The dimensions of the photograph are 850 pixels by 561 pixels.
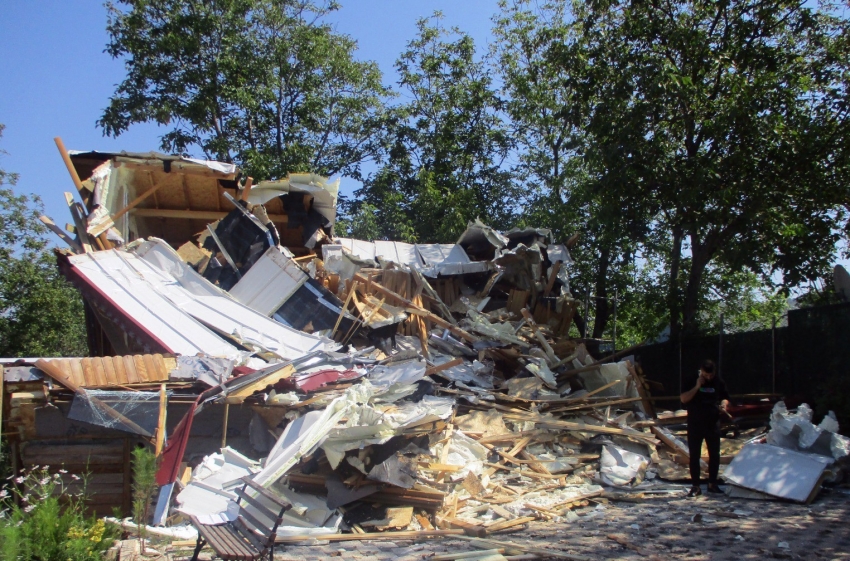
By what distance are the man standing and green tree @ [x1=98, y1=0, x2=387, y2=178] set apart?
15936 millimetres

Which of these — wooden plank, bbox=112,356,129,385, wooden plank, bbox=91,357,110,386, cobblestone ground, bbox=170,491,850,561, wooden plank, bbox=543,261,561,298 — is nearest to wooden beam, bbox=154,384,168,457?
wooden plank, bbox=112,356,129,385

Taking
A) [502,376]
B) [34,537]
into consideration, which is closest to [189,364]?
[34,537]

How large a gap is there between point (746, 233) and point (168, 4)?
1879cm

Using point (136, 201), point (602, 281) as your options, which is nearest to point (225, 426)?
point (136, 201)

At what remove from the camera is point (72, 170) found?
1122cm

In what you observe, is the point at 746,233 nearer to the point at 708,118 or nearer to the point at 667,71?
the point at 708,118

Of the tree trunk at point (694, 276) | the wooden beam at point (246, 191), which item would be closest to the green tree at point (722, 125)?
the tree trunk at point (694, 276)

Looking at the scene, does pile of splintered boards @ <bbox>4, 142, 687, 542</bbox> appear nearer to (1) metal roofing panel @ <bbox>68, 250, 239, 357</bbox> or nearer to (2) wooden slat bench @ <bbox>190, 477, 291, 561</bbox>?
(1) metal roofing panel @ <bbox>68, 250, 239, 357</bbox>

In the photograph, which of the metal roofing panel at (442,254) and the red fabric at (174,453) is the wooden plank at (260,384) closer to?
the red fabric at (174,453)

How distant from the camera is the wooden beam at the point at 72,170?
1106cm

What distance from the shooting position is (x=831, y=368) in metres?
9.19

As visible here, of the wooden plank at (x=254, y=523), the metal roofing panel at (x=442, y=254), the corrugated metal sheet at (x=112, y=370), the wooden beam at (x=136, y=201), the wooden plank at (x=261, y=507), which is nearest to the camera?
the wooden plank at (x=254, y=523)

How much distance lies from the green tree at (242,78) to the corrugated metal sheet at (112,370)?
44.9 feet

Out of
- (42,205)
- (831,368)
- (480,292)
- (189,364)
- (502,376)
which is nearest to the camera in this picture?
(189,364)
